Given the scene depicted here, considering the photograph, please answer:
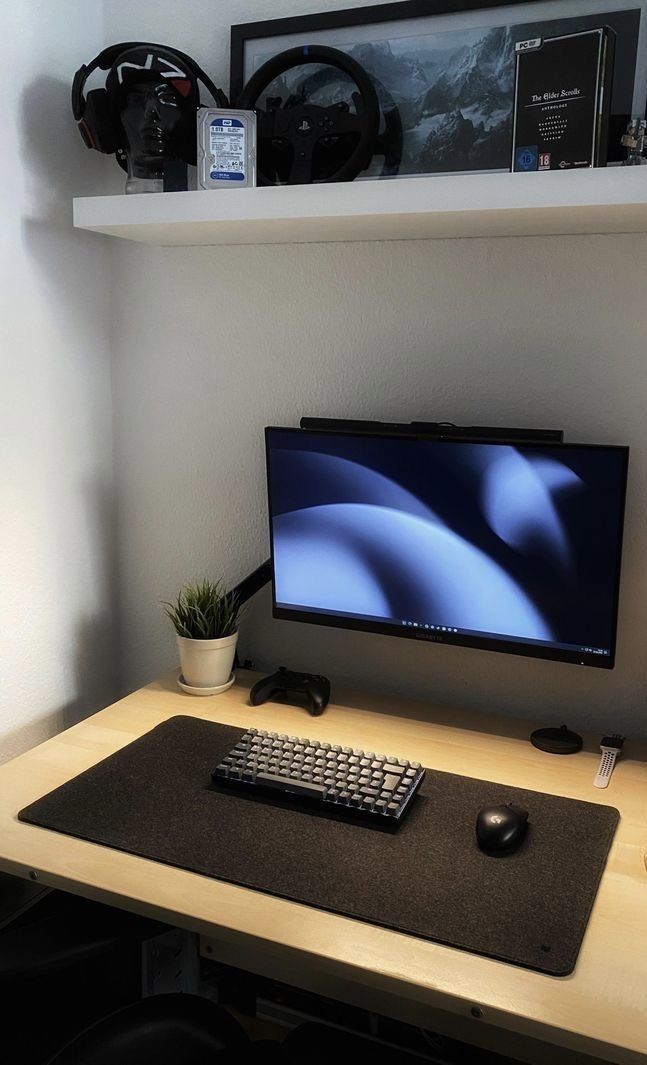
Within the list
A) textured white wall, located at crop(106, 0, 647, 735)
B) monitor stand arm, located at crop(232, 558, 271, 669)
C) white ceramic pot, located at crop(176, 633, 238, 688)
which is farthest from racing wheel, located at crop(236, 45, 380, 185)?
white ceramic pot, located at crop(176, 633, 238, 688)

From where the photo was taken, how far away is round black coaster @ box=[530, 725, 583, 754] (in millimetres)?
1516

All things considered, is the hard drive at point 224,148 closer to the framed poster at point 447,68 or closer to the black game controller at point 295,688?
the framed poster at point 447,68

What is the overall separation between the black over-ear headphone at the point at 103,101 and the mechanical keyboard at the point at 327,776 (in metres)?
1.06

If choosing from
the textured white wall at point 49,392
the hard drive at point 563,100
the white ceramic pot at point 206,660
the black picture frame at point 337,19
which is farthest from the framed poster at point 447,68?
the white ceramic pot at point 206,660

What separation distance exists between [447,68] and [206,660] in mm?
1081

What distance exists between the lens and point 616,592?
1.43 m

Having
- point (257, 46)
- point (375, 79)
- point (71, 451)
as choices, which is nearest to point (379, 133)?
point (375, 79)

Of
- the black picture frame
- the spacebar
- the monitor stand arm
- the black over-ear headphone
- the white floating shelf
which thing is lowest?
the spacebar

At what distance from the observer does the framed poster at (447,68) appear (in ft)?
4.53

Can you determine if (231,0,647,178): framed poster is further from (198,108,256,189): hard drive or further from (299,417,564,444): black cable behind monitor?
(299,417,564,444): black cable behind monitor

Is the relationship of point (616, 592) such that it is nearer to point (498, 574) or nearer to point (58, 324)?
point (498, 574)

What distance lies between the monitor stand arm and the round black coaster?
56 centimetres

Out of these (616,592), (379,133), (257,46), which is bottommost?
(616,592)

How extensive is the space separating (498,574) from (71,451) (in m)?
0.86
